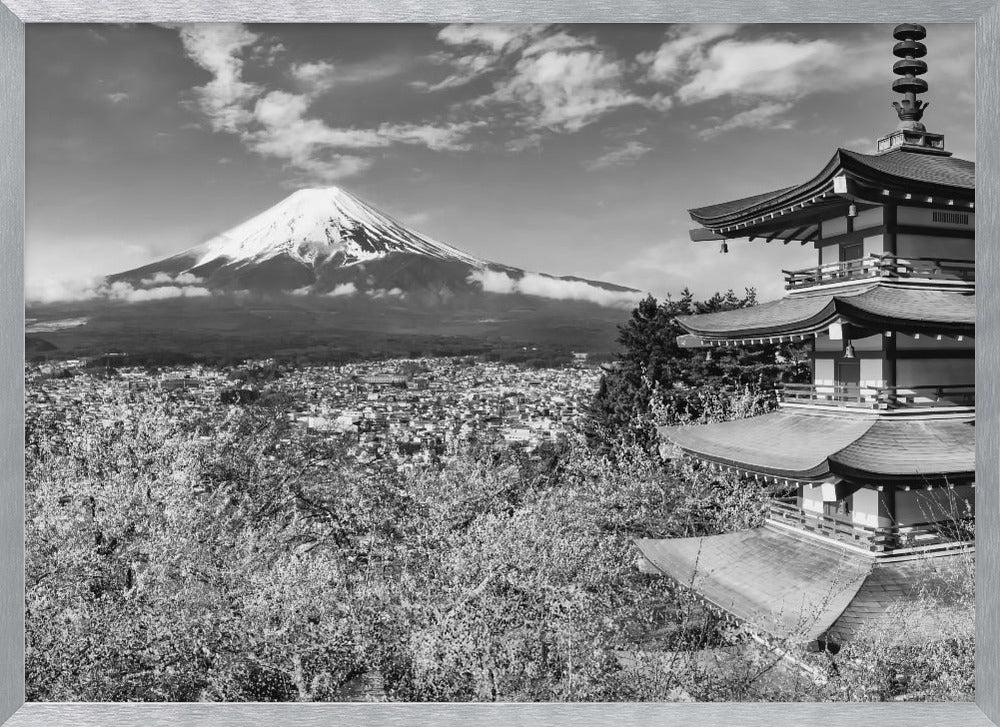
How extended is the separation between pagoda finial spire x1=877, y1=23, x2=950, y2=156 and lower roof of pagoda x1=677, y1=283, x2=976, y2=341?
86 centimetres

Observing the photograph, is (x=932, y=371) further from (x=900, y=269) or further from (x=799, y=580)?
(x=799, y=580)

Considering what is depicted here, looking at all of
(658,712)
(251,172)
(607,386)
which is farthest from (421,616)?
(607,386)

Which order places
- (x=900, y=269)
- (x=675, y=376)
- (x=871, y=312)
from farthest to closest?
(x=675, y=376), (x=900, y=269), (x=871, y=312)

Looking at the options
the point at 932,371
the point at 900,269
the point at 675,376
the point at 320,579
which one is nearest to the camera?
the point at 900,269

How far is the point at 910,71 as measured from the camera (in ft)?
11.0

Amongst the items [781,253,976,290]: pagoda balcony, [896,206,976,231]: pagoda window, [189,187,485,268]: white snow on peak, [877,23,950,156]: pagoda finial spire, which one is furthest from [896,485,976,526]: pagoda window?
[189,187,485,268]: white snow on peak

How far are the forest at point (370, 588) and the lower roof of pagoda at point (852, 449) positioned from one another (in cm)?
62

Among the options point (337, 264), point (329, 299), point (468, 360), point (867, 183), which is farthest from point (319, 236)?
point (867, 183)

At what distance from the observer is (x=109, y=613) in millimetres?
3559

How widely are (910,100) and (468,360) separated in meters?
3.98

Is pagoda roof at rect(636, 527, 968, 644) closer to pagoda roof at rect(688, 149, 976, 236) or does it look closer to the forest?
the forest

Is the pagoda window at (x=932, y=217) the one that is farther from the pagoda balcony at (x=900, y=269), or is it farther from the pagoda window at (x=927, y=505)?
the pagoda window at (x=927, y=505)

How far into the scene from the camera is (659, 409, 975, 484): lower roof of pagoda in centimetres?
293

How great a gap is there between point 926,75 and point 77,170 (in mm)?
5083
